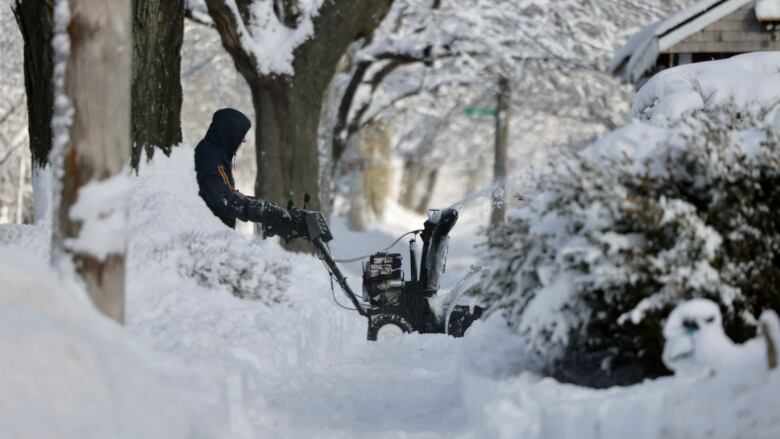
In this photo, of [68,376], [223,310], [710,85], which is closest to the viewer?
[68,376]

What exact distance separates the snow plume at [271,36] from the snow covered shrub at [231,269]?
6.21 metres

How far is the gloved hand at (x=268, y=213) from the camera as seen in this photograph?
1048cm

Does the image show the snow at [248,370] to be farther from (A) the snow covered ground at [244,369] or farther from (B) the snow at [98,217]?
(B) the snow at [98,217]

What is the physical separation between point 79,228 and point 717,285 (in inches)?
132

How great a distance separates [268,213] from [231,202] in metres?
0.61

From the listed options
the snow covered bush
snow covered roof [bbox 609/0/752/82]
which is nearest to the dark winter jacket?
the snow covered bush

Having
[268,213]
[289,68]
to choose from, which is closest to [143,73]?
[268,213]

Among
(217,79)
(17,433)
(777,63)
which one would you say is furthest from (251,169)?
(17,433)

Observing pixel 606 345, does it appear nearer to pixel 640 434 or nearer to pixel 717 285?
pixel 717 285

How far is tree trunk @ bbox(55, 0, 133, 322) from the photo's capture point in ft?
20.3

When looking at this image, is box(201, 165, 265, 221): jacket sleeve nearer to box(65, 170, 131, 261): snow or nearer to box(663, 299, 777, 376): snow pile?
box(65, 170, 131, 261): snow

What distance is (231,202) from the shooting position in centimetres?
1095

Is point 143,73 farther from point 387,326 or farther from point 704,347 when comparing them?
point 704,347

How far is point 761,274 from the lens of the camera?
19.4 ft
